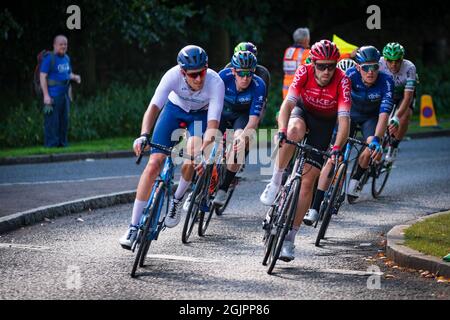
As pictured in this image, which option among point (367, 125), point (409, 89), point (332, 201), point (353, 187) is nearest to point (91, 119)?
point (409, 89)

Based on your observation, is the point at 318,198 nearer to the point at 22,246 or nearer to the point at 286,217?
the point at 286,217

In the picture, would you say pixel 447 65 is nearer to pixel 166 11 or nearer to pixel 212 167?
pixel 166 11

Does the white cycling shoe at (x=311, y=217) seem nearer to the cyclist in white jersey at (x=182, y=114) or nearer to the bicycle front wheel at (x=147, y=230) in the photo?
the cyclist in white jersey at (x=182, y=114)

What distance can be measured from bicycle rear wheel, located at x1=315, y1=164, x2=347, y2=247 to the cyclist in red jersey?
61 centimetres

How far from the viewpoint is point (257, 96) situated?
39.8 ft

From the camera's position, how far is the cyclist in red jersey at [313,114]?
9.70 m

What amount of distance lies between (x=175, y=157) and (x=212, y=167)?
197 centimetres

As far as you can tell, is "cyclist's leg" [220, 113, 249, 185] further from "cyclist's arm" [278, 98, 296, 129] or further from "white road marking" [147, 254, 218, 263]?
"cyclist's arm" [278, 98, 296, 129]

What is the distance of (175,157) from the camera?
31.8 ft

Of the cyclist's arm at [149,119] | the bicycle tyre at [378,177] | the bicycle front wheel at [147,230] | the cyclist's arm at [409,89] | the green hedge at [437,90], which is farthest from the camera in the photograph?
the green hedge at [437,90]

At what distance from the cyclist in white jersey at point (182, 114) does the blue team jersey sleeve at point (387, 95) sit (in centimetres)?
243

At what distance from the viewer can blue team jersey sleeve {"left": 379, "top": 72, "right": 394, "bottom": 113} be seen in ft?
40.2

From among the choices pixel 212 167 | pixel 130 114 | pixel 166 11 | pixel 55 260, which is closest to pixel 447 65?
pixel 166 11

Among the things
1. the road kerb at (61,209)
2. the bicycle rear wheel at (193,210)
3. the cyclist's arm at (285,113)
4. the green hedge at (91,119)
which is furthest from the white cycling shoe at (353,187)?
the green hedge at (91,119)
